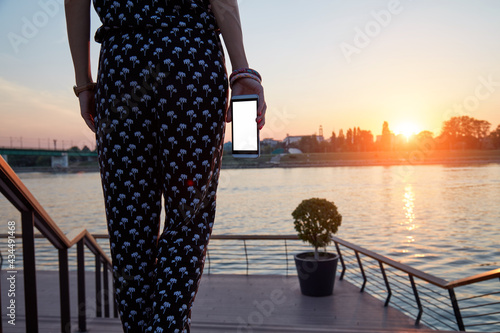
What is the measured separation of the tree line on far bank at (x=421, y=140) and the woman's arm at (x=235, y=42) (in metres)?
45.0

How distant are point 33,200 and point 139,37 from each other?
2.36 feet

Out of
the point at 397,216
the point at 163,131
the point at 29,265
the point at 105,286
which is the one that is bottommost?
the point at 397,216

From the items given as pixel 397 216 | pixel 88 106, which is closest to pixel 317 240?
pixel 88 106

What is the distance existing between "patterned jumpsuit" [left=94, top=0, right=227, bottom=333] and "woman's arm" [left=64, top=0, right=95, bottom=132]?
0.14 feet

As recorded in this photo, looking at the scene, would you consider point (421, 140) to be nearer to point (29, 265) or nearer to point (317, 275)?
point (317, 275)

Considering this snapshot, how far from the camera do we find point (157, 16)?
2.61ft

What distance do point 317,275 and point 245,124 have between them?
16.1ft

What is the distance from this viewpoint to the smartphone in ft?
2.62

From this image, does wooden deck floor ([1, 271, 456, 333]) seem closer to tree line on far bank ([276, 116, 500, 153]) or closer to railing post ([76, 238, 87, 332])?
railing post ([76, 238, 87, 332])

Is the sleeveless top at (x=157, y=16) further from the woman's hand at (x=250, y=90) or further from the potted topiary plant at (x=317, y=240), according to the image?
the potted topiary plant at (x=317, y=240)

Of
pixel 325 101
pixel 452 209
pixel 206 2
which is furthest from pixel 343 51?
pixel 452 209

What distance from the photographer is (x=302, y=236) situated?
5.57 metres

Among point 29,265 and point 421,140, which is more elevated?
point 421,140

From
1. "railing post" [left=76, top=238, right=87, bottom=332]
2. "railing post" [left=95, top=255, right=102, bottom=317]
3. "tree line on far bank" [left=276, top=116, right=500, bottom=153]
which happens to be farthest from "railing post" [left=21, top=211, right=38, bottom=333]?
"tree line on far bank" [left=276, top=116, right=500, bottom=153]
